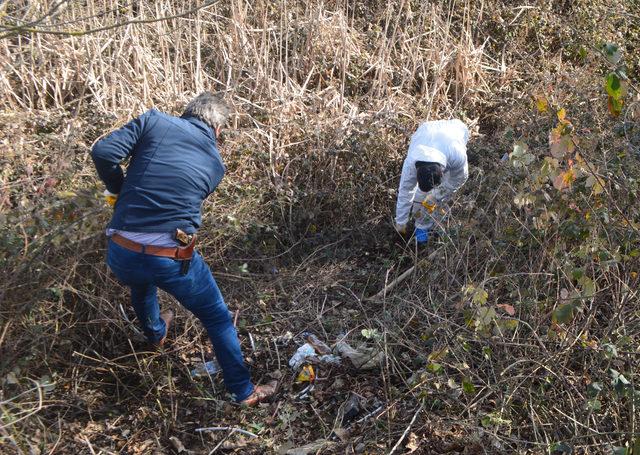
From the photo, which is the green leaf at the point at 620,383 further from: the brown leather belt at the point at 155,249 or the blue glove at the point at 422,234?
the blue glove at the point at 422,234

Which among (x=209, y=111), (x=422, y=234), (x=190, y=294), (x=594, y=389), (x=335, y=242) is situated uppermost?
(x=209, y=111)

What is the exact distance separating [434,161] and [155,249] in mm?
2320

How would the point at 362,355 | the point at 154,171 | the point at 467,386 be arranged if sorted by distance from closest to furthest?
1. the point at 467,386
2. the point at 154,171
3. the point at 362,355

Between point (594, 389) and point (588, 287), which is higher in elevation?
point (588, 287)

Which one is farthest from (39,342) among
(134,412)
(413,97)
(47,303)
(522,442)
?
(413,97)

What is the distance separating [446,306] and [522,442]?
3.21 ft

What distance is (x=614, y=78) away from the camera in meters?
2.36

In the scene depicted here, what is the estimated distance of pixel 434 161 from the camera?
485 centimetres

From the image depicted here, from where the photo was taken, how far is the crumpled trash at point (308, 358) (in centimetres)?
407

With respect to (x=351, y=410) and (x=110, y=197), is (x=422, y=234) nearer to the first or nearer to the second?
(x=351, y=410)

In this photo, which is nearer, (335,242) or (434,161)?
(434,161)

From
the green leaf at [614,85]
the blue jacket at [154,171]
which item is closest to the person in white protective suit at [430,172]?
the blue jacket at [154,171]

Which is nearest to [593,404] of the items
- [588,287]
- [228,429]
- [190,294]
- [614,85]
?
[588,287]

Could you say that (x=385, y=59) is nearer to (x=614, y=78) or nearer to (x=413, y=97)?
(x=413, y=97)
